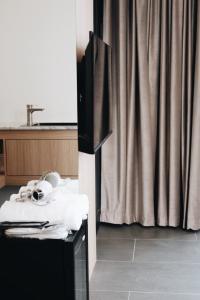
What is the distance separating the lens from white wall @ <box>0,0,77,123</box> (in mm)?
2139

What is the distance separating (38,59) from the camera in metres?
2.25

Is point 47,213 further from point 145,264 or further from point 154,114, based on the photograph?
point 154,114

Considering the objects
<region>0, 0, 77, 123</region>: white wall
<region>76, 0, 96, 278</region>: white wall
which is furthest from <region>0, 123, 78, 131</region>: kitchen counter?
<region>76, 0, 96, 278</region>: white wall

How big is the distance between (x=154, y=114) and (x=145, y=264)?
4.15 ft

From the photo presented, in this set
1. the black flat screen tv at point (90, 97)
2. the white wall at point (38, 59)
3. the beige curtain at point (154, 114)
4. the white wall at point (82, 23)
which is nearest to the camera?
the white wall at point (38, 59)

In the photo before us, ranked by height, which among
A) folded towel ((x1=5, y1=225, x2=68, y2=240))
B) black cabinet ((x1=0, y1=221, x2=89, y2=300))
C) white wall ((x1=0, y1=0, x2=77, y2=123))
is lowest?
black cabinet ((x1=0, y1=221, x2=89, y2=300))

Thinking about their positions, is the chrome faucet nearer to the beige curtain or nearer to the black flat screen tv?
the black flat screen tv

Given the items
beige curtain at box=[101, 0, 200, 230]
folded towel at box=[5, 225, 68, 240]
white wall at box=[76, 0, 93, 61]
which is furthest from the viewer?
beige curtain at box=[101, 0, 200, 230]

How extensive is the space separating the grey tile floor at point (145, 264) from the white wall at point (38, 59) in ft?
3.67

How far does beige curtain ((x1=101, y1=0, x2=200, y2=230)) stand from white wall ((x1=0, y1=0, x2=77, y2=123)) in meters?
1.41

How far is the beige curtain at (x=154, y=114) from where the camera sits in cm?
362

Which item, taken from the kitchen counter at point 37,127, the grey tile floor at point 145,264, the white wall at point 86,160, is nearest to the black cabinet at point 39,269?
the kitchen counter at point 37,127

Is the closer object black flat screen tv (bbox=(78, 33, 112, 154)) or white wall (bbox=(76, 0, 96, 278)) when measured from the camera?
black flat screen tv (bbox=(78, 33, 112, 154))

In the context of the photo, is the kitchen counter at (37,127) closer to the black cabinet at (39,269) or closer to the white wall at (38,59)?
the white wall at (38,59)
